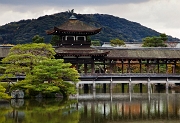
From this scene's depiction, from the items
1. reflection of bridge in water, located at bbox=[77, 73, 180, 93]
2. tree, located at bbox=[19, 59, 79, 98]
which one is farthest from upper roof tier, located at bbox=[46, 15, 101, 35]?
tree, located at bbox=[19, 59, 79, 98]

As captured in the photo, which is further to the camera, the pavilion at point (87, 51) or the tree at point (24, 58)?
the pavilion at point (87, 51)

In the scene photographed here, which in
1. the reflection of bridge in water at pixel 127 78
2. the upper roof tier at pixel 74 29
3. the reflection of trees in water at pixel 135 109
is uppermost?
the upper roof tier at pixel 74 29

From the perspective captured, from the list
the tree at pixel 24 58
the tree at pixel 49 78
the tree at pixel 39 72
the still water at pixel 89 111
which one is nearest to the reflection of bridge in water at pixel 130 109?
the still water at pixel 89 111

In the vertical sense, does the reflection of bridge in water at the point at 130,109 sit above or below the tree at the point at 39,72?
below

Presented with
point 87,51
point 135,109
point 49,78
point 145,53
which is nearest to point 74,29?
point 87,51

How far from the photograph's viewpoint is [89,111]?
104 feet

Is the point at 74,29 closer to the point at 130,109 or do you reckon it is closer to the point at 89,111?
the point at 130,109

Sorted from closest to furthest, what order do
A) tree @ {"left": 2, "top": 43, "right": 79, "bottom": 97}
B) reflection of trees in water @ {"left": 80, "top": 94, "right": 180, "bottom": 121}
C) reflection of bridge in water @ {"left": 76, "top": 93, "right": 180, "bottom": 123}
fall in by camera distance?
reflection of bridge in water @ {"left": 76, "top": 93, "right": 180, "bottom": 123}
reflection of trees in water @ {"left": 80, "top": 94, "right": 180, "bottom": 121}
tree @ {"left": 2, "top": 43, "right": 79, "bottom": 97}

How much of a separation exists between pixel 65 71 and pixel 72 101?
339 cm

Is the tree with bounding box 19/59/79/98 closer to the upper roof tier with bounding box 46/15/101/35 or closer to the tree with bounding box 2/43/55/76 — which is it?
the tree with bounding box 2/43/55/76

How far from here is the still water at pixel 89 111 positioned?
27.8m

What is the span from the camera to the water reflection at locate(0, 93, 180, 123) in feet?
91.5

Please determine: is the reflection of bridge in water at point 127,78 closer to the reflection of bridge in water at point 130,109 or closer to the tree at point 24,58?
the tree at point 24,58

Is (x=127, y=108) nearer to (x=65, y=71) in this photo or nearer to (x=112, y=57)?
(x=65, y=71)
